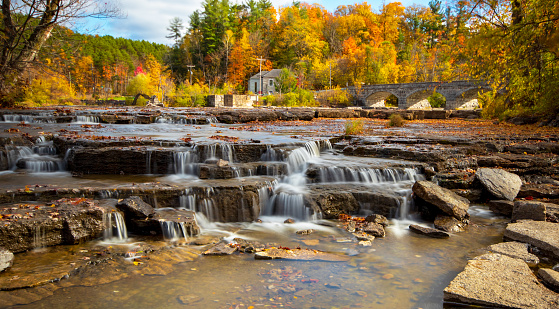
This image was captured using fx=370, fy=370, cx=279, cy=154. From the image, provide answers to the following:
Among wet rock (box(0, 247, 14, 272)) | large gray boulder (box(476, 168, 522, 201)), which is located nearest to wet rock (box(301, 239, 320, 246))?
wet rock (box(0, 247, 14, 272))

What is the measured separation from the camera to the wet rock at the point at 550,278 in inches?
171

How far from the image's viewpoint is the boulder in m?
7.31

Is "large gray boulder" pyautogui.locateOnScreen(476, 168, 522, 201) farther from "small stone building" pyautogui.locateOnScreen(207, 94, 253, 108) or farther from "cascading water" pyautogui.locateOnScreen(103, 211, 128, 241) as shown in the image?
"small stone building" pyautogui.locateOnScreen(207, 94, 253, 108)

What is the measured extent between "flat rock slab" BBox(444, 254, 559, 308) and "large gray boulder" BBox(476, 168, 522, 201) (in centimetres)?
396

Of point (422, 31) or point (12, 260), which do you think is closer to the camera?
point (12, 260)

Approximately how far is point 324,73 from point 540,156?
194ft

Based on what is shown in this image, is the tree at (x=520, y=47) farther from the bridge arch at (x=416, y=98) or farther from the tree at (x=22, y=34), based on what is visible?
the bridge arch at (x=416, y=98)

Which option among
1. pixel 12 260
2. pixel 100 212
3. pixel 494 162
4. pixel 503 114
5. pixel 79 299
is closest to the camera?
pixel 79 299

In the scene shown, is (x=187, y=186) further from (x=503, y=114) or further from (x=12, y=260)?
(x=503, y=114)

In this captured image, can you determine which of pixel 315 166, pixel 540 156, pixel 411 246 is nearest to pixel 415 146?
pixel 540 156

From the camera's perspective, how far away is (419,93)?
54656mm

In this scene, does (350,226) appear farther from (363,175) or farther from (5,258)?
(5,258)

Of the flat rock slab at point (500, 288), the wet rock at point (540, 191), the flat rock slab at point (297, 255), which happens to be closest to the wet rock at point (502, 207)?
the wet rock at point (540, 191)

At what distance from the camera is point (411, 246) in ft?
20.4
